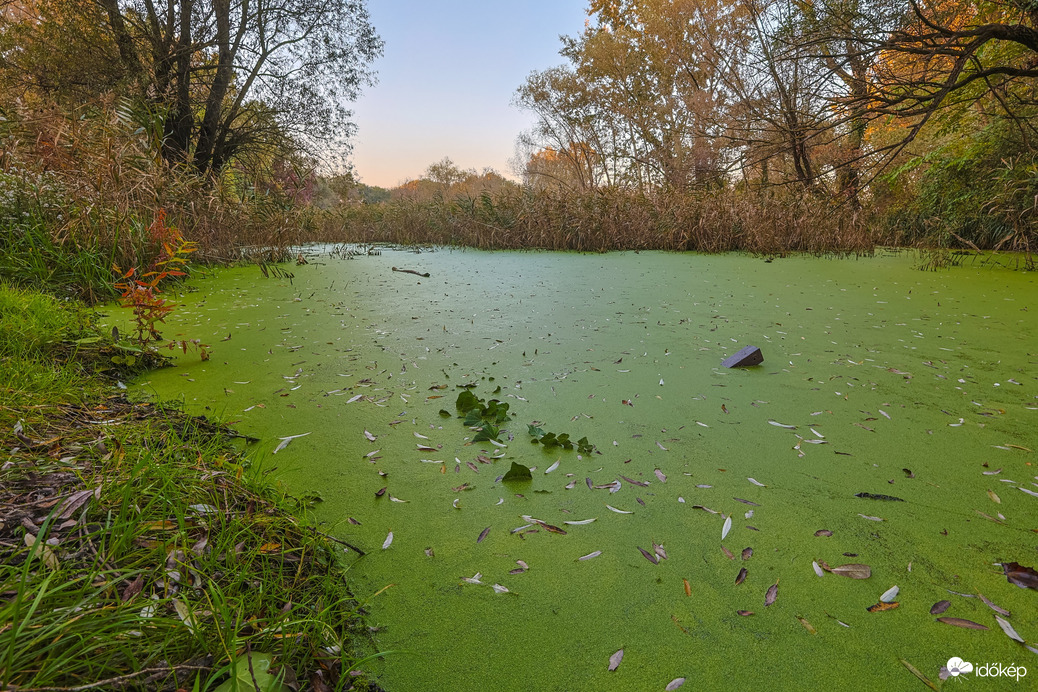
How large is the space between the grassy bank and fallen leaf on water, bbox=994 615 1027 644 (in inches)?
43.9

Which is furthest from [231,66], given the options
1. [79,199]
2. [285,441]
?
[285,441]

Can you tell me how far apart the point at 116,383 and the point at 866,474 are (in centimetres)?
263

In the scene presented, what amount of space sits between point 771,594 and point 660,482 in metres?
0.42

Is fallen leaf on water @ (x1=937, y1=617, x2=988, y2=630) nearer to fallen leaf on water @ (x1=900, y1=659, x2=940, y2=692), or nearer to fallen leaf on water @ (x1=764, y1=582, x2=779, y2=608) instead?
fallen leaf on water @ (x1=900, y1=659, x2=940, y2=692)

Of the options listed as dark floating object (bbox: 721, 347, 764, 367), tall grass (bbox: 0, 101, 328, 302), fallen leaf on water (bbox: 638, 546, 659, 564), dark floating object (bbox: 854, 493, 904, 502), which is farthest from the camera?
tall grass (bbox: 0, 101, 328, 302)

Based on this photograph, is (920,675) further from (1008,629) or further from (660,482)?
(660,482)

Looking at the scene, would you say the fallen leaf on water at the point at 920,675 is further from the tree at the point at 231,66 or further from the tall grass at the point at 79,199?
the tree at the point at 231,66

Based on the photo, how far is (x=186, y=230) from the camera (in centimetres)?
419

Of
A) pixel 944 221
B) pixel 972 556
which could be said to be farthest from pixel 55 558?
pixel 944 221

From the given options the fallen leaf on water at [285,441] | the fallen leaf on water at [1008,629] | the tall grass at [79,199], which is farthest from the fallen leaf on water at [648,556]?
the tall grass at [79,199]

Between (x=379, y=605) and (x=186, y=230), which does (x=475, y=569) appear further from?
(x=186, y=230)

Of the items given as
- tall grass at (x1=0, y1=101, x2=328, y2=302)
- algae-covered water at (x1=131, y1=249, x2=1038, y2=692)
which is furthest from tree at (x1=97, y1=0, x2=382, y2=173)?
algae-covered water at (x1=131, y1=249, x2=1038, y2=692)

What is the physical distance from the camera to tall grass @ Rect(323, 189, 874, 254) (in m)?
6.53
